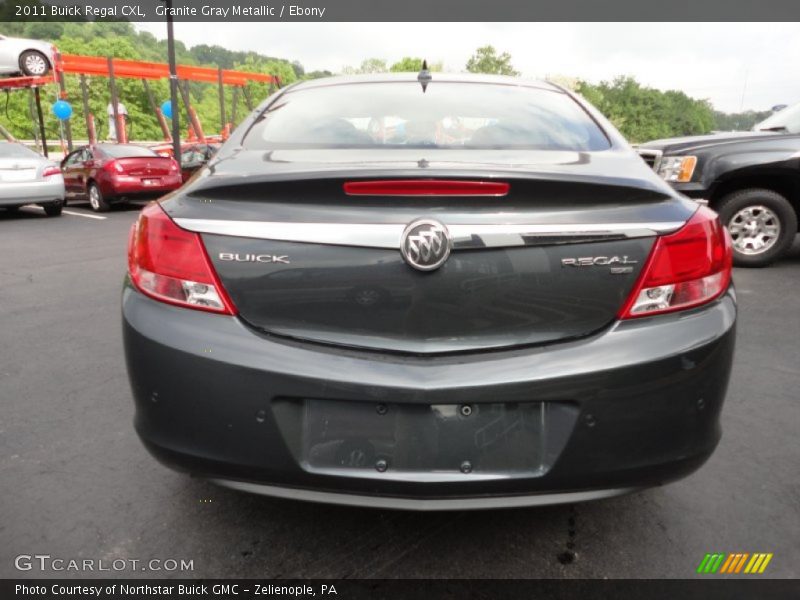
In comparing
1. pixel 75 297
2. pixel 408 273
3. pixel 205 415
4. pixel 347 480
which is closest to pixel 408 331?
pixel 408 273

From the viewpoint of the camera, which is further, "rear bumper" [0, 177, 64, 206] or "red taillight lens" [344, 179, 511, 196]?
"rear bumper" [0, 177, 64, 206]

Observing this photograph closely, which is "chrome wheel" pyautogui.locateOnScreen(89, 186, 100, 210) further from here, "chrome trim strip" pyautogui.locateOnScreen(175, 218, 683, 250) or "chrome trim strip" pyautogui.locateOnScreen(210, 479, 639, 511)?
"chrome trim strip" pyautogui.locateOnScreen(210, 479, 639, 511)

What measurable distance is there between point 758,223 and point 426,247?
6.03 m

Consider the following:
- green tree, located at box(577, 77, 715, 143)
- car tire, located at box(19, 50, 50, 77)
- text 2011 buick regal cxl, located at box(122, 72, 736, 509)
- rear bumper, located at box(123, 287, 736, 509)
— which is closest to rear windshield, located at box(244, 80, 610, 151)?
text 2011 buick regal cxl, located at box(122, 72, 736, 509)

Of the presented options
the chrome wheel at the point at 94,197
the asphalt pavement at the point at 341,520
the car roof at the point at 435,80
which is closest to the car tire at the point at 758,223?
the asphalt pavement at the point at 341,520

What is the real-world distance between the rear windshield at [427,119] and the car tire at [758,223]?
4.50 metres

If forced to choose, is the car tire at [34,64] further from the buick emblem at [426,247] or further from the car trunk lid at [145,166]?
the buick emblem at [426,247]

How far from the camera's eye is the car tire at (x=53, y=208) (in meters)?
11.9

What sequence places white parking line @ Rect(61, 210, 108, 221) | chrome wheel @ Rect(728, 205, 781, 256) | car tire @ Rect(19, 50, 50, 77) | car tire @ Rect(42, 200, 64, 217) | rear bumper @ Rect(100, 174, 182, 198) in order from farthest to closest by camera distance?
car tire @ Rect(19, 50, 50, 77), rear bumper @ Rect(100, 174, 182, 198), white parking line @ Rect(61, 210, 108, 221), car tire @ Rect(42, 200, 64, 217), chrome wheel @ Rect(728, 205, 781, 256)

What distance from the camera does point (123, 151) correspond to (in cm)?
1330

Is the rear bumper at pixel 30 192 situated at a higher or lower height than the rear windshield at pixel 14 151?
lower

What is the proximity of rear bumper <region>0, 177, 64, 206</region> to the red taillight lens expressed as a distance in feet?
37.2

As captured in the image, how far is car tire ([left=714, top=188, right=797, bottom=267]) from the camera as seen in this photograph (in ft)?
21.0

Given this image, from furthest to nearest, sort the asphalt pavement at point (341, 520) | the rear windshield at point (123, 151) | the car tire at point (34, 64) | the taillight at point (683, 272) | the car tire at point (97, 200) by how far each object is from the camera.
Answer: the car tire at point (34, 64) → the rear windshield at point (123, 151) → the car tire at point (97, 200) → the asphalt pavement at point (341, 520) → the taillight at point (683, 272)
